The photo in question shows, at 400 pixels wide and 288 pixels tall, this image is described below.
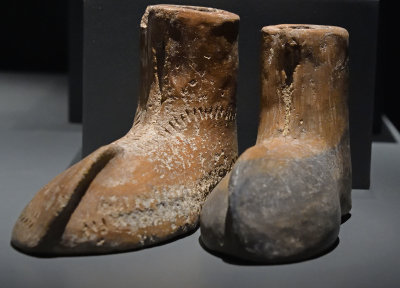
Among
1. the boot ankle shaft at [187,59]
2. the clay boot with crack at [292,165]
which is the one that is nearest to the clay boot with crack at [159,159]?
the boot ankle shaft at [187,59]

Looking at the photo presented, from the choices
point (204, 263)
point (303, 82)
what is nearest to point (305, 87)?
point (303, 82)

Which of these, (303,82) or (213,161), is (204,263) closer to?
(213,161)

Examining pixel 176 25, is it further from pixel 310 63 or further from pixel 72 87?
pixel 72 87

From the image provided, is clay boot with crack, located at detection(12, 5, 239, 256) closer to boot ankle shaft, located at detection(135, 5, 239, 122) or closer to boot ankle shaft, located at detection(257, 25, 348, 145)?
boot ankle shaft, located at detection(135, 5, 239, 122)

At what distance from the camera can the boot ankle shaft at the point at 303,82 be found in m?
2.18

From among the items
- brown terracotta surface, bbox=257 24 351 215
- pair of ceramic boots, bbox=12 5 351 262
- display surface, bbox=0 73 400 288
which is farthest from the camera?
brown terracotta surface, bbox=257 24 351 215

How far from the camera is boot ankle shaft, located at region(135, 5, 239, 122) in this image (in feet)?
7.32

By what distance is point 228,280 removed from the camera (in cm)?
181

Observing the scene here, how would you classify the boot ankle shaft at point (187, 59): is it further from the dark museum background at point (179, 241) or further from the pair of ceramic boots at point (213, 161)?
the dark museum background at point (179, 241)

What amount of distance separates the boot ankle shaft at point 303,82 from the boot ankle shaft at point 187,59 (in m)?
0.13

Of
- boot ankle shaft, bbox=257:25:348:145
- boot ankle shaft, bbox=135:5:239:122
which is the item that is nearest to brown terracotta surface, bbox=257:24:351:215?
boot ankle shaft, bbox=257:25:348:145

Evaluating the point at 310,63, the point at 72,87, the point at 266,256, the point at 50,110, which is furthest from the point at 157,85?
the point at 50,110

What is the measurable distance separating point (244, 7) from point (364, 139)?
1.93 ft

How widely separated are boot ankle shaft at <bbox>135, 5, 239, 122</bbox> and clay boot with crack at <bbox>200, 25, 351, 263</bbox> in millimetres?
127
